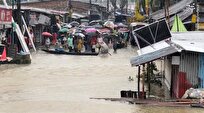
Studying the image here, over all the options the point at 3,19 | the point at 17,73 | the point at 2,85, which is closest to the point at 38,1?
the point at 3,19

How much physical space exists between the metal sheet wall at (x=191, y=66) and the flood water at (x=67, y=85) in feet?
5.07

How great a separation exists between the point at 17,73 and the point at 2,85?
391 centimetres

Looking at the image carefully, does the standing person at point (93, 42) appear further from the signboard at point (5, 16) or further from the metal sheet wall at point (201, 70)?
the metal sheet wall at point (201, 70)

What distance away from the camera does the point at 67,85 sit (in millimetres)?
19953

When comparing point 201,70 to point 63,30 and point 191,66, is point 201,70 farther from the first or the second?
point 63,30

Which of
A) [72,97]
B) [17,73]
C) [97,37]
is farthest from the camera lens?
[97,37]

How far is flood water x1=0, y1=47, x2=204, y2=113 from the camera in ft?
47.6

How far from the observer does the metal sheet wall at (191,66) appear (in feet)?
48.1

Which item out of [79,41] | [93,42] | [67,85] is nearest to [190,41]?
[67,85]

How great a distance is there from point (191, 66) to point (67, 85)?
675cm

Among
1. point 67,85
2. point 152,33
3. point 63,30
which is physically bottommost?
point 67,85

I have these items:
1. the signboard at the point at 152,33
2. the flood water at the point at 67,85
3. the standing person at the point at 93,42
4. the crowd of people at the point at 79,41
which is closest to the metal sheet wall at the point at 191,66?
the flood water at the point at 67,85

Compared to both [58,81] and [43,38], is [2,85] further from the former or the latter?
[43,38]

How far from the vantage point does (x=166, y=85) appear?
18906 mm
